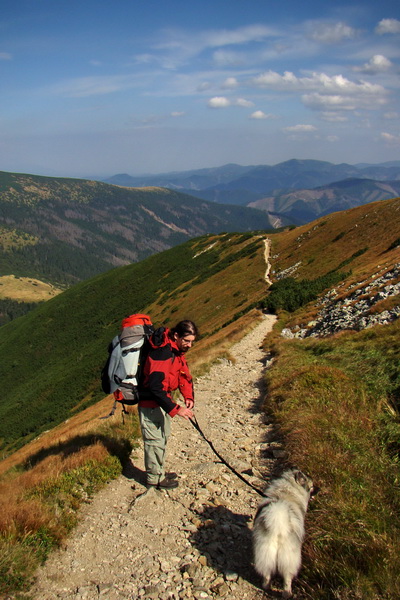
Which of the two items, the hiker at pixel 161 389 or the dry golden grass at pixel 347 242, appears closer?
the hiker at pixel 161 389

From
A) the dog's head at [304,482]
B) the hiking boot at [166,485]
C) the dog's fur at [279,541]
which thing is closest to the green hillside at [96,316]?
the hiking boot at [166,485]

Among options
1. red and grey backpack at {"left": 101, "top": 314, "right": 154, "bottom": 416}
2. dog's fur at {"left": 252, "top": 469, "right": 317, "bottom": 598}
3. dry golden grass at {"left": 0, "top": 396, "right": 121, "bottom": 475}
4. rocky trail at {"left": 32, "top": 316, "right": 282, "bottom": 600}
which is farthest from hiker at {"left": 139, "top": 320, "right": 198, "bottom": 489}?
dry golden grass at {"left": 0, "top": 396, "right": 121, "bottom": 475}

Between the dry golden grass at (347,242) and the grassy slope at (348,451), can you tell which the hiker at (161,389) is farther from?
the dry golden grass at (347,242)

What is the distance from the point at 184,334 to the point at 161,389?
931 millimetres

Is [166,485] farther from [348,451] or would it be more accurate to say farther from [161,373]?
[348,451]

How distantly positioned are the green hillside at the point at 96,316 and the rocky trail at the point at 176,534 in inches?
1084

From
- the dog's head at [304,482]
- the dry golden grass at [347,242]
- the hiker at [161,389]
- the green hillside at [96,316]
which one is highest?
the hiker at [161,389]

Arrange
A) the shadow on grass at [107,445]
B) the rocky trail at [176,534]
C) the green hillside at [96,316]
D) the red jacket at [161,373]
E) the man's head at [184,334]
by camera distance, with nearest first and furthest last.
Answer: the rocky trail at [176,534]
the red jacket at [161,373]
the man's head at [184,334]
the shadow on grass at [107,445]
the green hillside at [96,316]

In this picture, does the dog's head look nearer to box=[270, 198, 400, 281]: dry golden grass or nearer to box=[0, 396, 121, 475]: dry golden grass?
box=[0, 396, 121, 475]: dry golden grass

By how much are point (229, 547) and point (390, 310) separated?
13986mm

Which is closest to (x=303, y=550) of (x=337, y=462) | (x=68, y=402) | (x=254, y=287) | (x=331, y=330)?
(x=337, y=462)

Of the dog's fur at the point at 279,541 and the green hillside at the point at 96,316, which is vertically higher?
the dog's fur at the point at 279,541

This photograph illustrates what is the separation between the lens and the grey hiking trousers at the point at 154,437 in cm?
610

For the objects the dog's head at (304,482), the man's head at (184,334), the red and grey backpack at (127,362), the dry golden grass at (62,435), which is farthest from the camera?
the dry golden grass at (62,435)
